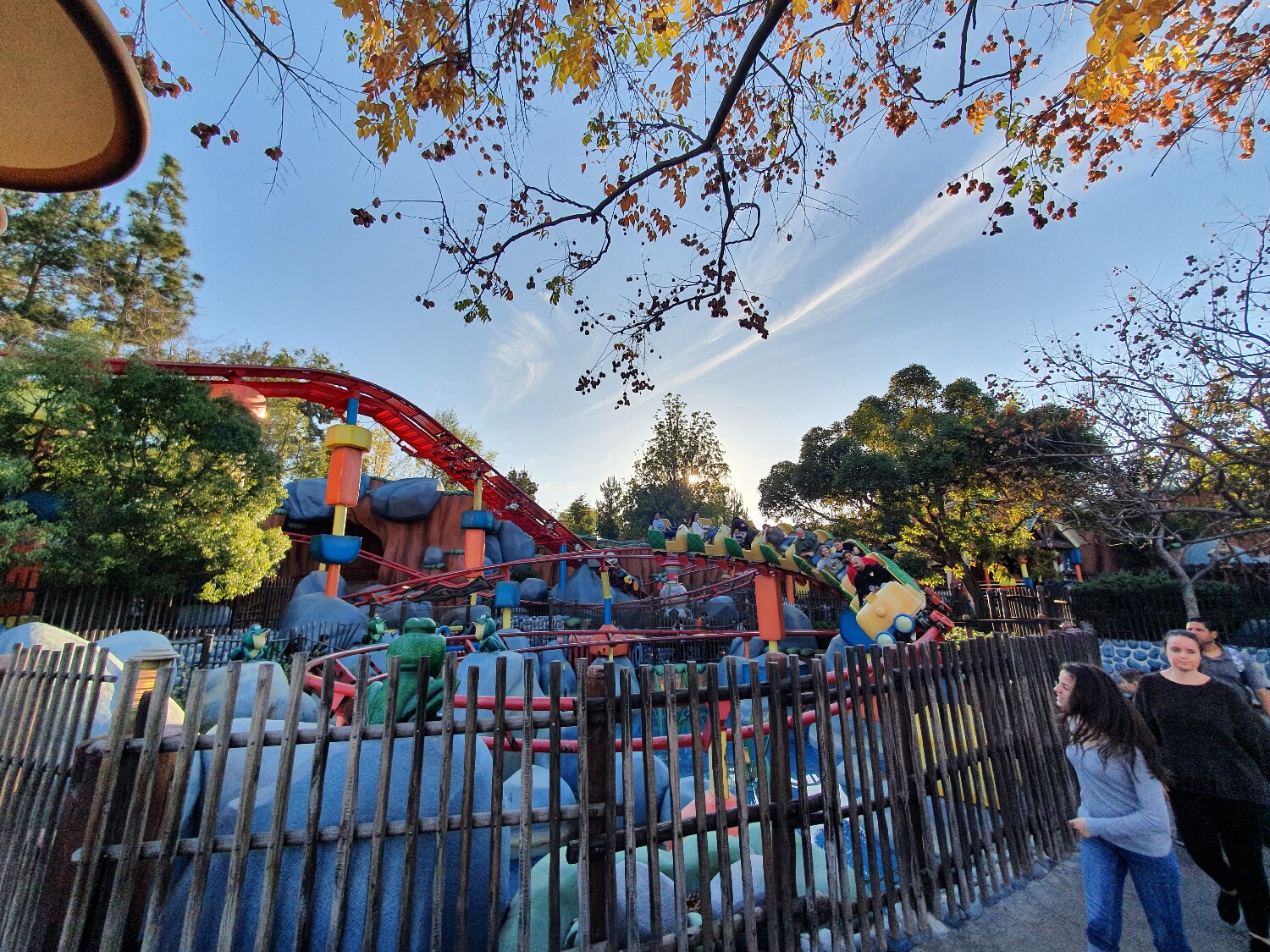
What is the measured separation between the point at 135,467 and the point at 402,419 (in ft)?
25.3

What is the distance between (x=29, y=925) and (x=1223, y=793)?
17.2 feet

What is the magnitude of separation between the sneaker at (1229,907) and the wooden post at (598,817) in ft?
10.1

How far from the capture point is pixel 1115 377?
739 centimetres

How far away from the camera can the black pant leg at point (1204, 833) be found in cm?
277

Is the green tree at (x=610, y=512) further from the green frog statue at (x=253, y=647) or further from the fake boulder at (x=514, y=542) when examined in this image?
the green frog statue at (x=253, y=647)

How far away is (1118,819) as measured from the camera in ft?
7.27

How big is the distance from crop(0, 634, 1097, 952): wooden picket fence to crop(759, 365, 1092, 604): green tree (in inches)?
601

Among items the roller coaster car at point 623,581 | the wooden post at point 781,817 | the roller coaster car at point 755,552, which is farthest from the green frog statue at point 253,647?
the roller coaster car at point 623,581

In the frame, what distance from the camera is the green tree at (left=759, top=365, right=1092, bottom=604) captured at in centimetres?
1980

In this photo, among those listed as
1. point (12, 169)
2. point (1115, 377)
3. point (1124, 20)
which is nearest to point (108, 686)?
point (12, 169)

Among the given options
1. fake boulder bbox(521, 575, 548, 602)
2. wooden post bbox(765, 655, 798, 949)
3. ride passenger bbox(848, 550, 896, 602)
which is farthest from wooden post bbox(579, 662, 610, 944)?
fake boulder bbox(521, 575, 548, 602)

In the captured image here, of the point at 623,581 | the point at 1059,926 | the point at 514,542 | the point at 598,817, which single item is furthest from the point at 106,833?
the point at 514,542

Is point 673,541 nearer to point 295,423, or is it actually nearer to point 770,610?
point 770,610

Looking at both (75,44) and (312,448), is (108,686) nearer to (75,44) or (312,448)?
(75,44)
